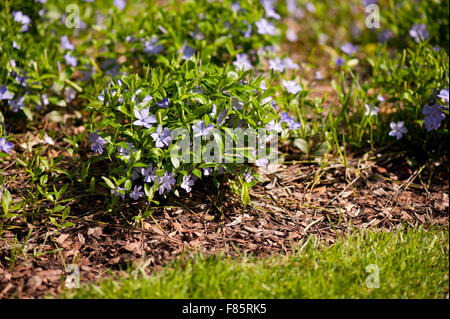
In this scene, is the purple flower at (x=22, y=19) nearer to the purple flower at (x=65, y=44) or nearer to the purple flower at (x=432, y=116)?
the purple flower at (x=65, y=44)

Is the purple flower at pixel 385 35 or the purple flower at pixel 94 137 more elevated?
the purple flower at pixel 385 35

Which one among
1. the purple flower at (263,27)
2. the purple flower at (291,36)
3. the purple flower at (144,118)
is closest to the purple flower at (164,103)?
the purple flower at (144,118)

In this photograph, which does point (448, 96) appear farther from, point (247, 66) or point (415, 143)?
point (247, 66)

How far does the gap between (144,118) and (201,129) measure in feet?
1.05

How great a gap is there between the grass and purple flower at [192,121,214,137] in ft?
2.10

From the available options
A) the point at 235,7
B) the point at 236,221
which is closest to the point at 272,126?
→ the point at 236,221

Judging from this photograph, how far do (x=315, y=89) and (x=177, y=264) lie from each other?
7.67ft

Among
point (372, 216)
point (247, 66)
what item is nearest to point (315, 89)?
point (247, 66)

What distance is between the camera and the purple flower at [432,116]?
3.02 meters

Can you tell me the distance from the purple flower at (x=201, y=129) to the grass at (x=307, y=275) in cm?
64

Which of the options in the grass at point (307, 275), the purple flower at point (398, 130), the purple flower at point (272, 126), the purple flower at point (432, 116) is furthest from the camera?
the purple flower at point (398, 130)

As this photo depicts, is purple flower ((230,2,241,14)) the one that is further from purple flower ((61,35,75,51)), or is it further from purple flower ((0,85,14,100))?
purple flower ((0,85,14,100))

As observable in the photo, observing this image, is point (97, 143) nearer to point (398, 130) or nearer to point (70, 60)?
point (70, 60)

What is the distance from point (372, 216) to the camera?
2820 mm
